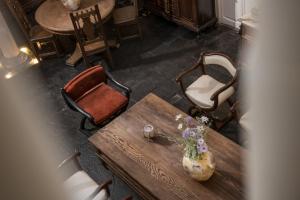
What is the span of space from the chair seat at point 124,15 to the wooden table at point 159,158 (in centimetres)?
173

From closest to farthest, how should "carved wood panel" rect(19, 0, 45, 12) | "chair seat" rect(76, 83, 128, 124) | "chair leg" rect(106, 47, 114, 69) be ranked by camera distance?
"chair seat" rect(76, 83, 128, 124) < "chair leg" rect(106, 47, 114, 69) < "carved wood panel" rect(19, 0, 45, 12)

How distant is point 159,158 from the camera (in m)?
3.29

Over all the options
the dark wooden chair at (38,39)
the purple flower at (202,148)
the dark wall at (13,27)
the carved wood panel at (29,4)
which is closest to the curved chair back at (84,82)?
the dark wooden chair at (38,39)

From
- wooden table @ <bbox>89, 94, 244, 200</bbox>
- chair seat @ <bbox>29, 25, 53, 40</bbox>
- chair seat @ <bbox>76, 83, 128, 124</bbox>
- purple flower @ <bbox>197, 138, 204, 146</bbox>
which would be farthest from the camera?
chair seat @ <bbox>29, 25, 53, 40</bbox>

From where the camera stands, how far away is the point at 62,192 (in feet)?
0.67

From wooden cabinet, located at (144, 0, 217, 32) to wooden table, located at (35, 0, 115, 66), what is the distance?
0.89 m

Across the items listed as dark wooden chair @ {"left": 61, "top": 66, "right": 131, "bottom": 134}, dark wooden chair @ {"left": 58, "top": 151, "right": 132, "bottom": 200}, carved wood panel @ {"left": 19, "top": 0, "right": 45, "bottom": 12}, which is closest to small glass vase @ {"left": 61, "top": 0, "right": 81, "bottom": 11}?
dark wooden chair @ {"left": 61, "top": 66, "right": 131, "bottom": 134}

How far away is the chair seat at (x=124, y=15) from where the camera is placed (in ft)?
17.0

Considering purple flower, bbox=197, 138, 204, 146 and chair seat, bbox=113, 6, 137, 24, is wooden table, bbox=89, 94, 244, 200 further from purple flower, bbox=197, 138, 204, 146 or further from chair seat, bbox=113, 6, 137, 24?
chair seat, bbox=113, 6, 137, 24

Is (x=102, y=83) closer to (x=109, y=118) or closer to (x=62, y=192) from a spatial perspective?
(x=109, y=118)

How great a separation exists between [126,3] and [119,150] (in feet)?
10.8

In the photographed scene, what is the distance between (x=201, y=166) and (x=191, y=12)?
2.77 m

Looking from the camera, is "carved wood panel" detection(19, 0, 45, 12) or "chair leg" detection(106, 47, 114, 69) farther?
"carved wood panel" detection(19, 0, 45, 12)

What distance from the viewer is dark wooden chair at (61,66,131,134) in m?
3.90
